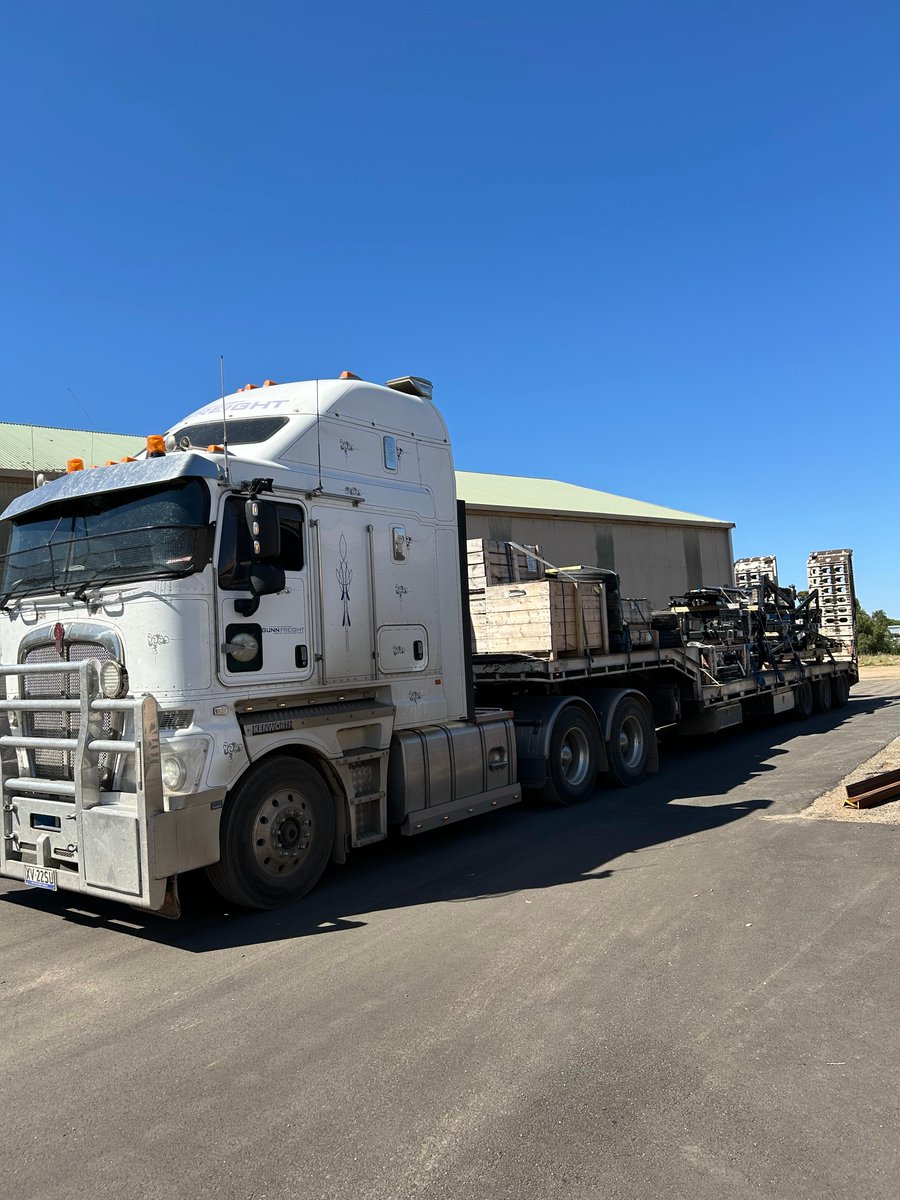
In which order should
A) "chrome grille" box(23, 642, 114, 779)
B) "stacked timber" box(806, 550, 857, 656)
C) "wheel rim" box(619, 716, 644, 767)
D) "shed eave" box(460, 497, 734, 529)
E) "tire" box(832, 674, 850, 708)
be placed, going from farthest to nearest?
"shed eave" box(460, 497, 734, 529)
"stacked timber" box(806, 550, 857, 656)
"tire" box(832, 674, 850, 708)
"wheel rim" box(619, 716, 644, 767)
"chrome grille" box(23, 642, 114, 779)

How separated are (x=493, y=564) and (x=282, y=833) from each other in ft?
16.3

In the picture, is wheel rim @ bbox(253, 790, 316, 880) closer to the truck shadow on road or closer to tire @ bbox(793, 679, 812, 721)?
the truck shadow on road

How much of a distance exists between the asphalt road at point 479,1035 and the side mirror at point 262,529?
256 centimetres

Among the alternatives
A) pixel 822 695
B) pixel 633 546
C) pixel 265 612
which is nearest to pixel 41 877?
pixel 265 612

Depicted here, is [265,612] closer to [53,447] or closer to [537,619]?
[537,619]

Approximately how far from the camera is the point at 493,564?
34.1ft

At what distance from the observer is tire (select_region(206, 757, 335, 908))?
5.91 metres

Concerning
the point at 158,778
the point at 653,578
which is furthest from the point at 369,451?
the point at 653,578

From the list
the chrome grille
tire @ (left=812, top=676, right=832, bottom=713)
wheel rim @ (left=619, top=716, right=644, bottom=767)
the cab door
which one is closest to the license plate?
the chrome grille

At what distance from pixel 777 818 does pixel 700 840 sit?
3.86 ft

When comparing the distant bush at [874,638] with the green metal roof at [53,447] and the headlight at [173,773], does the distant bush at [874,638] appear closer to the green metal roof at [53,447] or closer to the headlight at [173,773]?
the green metal roof at [53,447]

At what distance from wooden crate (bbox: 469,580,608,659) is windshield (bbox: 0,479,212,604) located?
14.7 feet

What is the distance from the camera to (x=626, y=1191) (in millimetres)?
2871

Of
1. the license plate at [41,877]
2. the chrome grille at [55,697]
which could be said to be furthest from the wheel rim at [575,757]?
the license plate at [41,877]
